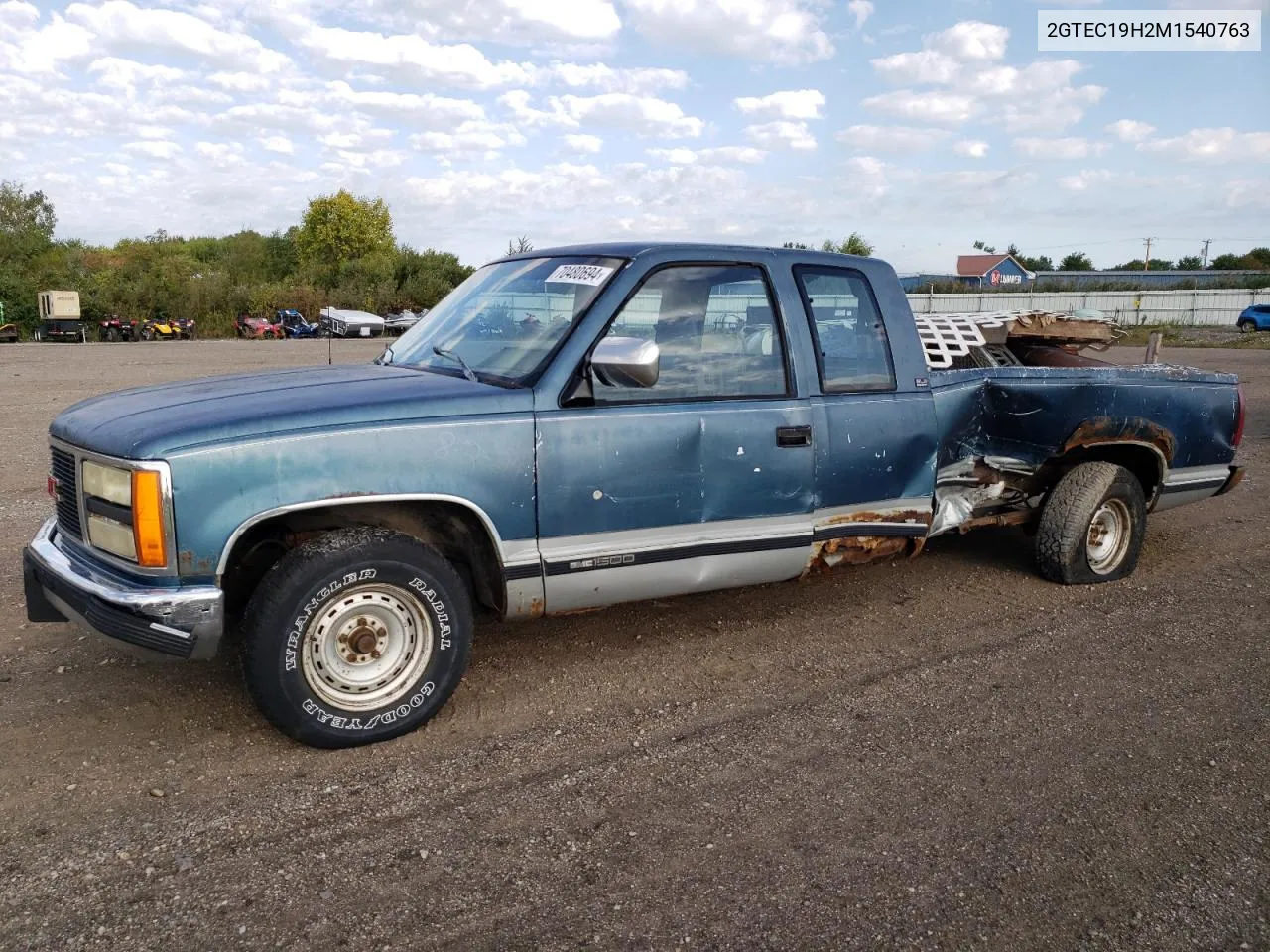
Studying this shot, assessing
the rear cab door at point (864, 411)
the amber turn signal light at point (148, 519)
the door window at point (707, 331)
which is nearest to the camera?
the amber turn signal light at point (148, 519)

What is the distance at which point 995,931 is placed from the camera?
2.70 metres

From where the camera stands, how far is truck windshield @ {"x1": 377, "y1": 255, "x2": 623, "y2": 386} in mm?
4098

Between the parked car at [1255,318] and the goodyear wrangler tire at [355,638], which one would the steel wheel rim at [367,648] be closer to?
the goodyear wrangler tire at [355,638]

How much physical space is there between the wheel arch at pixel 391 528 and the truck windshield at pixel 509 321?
58cm

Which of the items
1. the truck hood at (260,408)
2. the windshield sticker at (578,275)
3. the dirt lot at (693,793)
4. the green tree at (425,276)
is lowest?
the dirt lot at (693,793)

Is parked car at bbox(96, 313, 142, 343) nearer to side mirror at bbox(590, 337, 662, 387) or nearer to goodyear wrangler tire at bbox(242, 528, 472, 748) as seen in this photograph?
goodyear wrangler tire at bbox(242, 528, 472, 748)

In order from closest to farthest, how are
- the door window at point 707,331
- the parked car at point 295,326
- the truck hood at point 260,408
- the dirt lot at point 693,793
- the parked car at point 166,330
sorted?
the dirt lot at point 693,793 → the truck hood at point 260,408 → the door window at point 707,331 → the parked car at point 166,330 → the parked car at point 295,326

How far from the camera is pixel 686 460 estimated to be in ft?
13.6

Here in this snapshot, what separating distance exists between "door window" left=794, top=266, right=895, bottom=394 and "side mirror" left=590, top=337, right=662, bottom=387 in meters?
1.11

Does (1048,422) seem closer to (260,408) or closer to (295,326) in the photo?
(260,408)

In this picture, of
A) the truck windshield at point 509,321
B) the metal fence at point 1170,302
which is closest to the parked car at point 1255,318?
the metal fence at point 1170,302

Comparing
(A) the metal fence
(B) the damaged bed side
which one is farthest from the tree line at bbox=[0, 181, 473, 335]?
(B) the damaged bed side

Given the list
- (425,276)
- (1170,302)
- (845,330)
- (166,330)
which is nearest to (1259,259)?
(1170,302)

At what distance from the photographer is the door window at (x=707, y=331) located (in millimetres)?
4176
